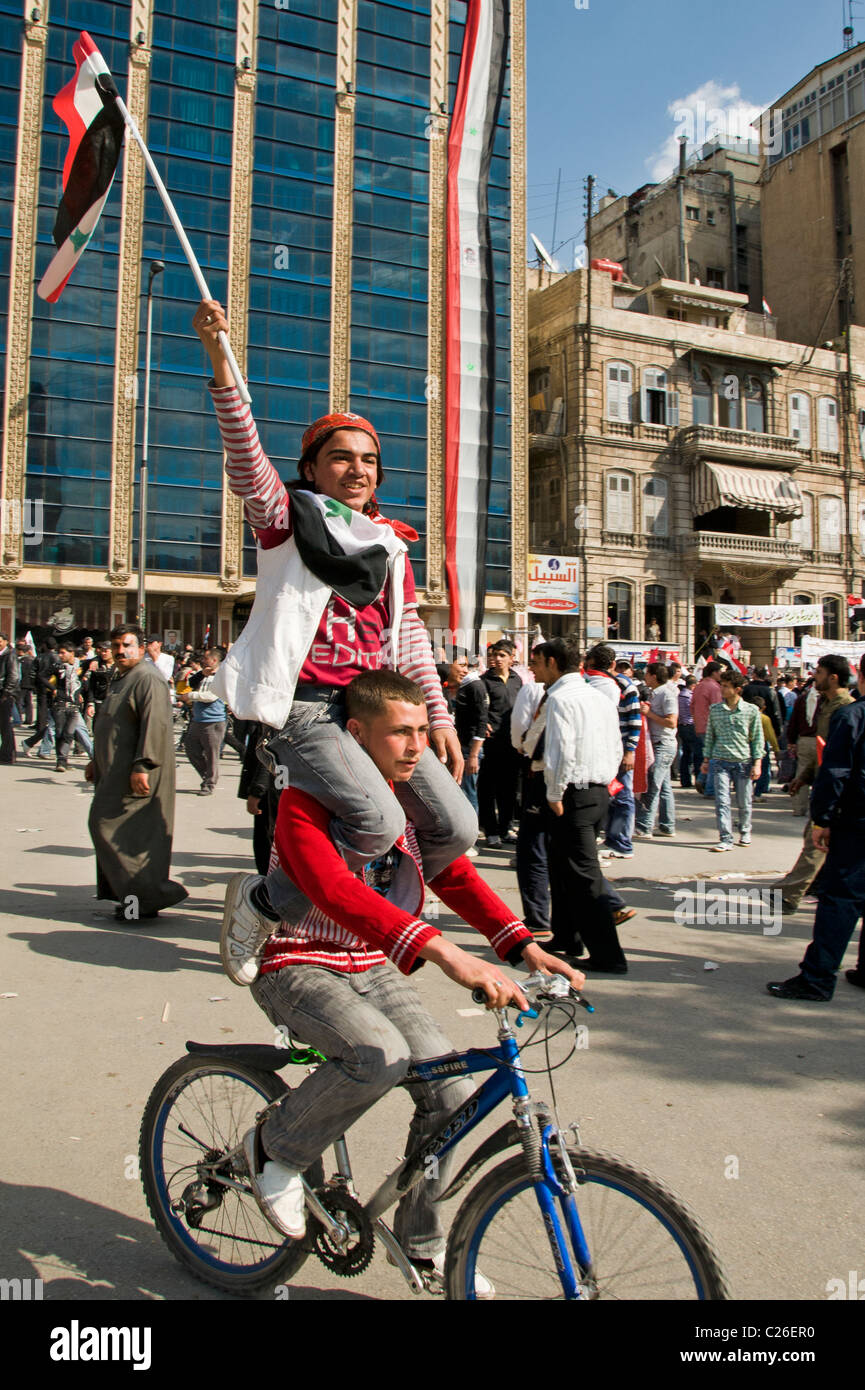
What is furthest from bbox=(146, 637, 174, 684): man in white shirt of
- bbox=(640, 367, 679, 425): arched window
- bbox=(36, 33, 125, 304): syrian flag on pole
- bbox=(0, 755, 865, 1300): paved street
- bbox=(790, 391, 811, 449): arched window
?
bbox=(790, 391, 811, 449): arched window

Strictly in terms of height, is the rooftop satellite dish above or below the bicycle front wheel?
above

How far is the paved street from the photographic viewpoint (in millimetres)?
2768

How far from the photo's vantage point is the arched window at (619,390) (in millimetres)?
39531

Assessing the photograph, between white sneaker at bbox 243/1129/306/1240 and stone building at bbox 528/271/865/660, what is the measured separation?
122 feet

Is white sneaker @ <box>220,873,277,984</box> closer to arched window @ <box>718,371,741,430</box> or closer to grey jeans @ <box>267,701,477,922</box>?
grey jeans @ <box>267,701,477,922</box>

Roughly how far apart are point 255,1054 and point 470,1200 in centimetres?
75

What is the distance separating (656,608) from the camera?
40250 mm

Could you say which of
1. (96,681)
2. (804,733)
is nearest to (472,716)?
(804,733)

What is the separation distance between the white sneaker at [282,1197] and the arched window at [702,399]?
42.4m

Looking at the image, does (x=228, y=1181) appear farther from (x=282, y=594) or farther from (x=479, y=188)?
(x=479, y=188)

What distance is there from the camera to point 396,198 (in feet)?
134

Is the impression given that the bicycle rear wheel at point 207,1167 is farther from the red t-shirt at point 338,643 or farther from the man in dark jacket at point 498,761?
the man in dark jacket at point 498,761

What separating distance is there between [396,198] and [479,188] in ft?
116
